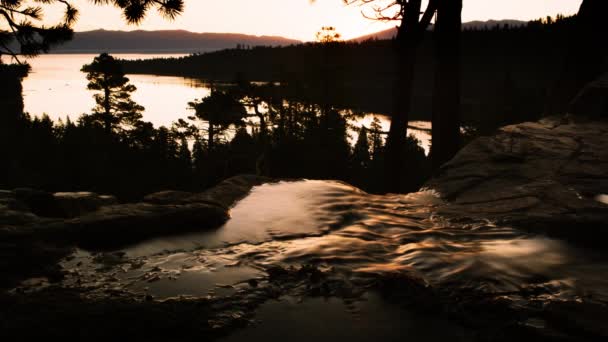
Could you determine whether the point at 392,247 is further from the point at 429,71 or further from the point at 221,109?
the point at 429,71

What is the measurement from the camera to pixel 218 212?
4.75 metres

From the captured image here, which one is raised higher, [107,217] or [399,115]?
[399,115]

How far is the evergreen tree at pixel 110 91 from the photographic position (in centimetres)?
4175

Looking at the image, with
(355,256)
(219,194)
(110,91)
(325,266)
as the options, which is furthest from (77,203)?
(110,91)

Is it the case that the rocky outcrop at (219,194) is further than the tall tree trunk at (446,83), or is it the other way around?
the tall tree trunk at (446,83)

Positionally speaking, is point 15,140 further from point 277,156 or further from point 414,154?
point 414,154

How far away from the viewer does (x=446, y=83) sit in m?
9.36

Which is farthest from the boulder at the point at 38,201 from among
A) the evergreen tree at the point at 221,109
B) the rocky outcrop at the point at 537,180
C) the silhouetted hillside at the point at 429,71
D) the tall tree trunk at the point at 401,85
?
the evergreen tree at the point at 221,109

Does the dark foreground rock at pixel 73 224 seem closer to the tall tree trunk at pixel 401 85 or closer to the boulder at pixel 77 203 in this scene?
the boulder at pixel 77 203

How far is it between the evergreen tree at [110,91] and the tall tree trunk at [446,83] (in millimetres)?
38226

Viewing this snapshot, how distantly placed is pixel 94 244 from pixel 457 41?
8012 millimetres

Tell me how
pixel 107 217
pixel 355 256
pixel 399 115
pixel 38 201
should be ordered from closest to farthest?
1. pixel 355 256
2. pixel 107 217
3. pixel 38 201
4. pixel 399 115

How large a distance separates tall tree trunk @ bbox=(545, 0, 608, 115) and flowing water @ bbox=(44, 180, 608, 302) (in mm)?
6569

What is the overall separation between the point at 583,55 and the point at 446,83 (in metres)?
3.17
